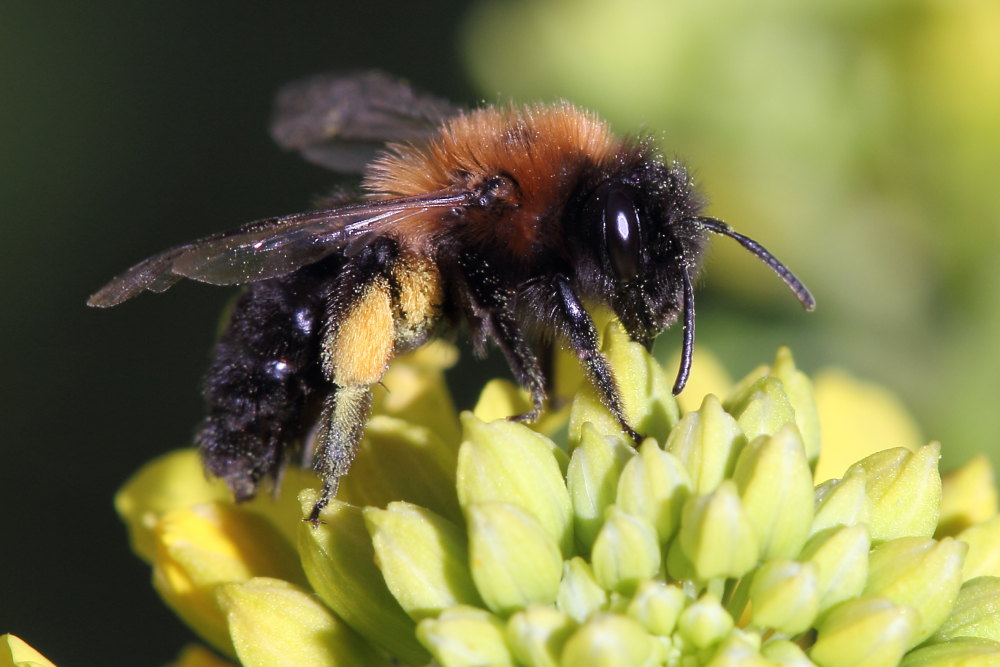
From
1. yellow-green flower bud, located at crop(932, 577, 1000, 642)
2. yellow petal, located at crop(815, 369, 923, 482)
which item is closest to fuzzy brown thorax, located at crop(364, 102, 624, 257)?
yellow petal, located at crop(815, 369, 923, 482)

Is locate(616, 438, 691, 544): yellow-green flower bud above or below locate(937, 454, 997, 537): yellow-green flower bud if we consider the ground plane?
above

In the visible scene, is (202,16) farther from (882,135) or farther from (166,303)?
(882,135)

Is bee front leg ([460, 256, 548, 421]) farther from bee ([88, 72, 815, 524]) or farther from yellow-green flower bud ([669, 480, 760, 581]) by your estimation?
yellow-green flower bud ([669, 480, 760, 581])

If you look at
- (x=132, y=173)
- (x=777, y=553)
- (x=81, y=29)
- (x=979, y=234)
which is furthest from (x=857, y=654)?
(x=81, y=29)

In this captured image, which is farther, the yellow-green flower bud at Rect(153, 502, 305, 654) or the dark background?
the dark background

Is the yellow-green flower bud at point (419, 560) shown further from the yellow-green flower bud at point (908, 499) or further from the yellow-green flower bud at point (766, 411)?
the yellow-green flower bud at point (908, 499)
